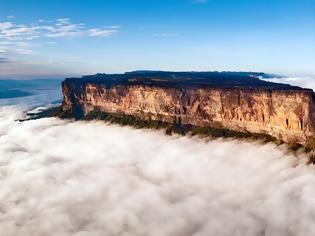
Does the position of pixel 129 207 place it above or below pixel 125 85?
below

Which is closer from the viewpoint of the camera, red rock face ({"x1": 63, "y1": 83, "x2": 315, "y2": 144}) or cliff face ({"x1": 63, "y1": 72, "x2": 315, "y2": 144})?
red rock face ({"x1": 63, "y1": 83, "x2": 315, "y2": 144})

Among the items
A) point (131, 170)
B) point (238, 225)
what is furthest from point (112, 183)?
point (238, 225)

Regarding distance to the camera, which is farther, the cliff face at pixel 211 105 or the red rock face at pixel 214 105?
Result: the cliff face at pixel 211 105

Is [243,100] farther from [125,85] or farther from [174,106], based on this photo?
[125,85]

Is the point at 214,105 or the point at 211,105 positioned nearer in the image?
the point at 214,105

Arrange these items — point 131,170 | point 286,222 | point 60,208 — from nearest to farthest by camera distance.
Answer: point 286,222
point 60,208
point 131,170
